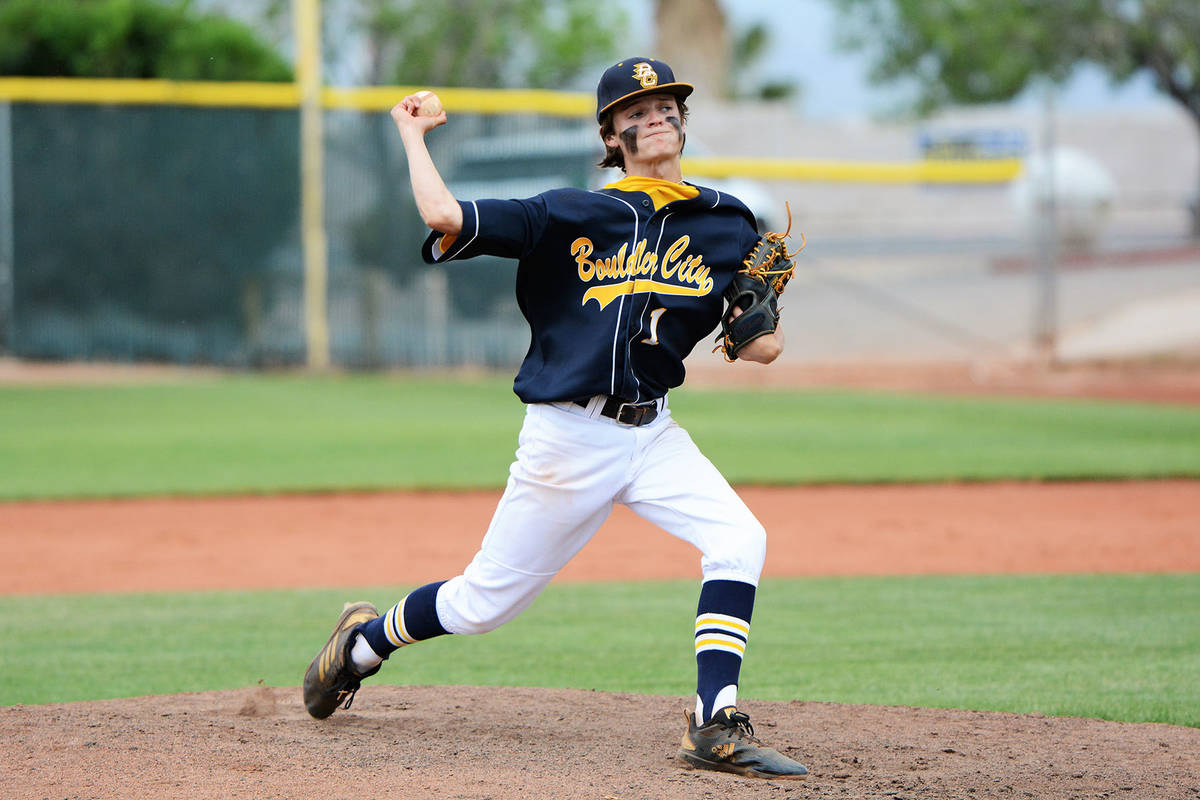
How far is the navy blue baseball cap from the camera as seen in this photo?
11.9 feet

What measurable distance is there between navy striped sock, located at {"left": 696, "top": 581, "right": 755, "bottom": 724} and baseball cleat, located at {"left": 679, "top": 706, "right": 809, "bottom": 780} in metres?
0.03

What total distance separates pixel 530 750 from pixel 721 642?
0.59 metres

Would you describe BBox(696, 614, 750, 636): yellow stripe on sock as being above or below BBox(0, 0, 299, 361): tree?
below

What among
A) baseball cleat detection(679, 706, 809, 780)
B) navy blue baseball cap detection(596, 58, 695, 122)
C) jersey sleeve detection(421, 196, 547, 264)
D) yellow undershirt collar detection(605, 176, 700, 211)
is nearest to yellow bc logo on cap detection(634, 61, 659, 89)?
navy blue baseball cap detection(596, 58, 695, 122)

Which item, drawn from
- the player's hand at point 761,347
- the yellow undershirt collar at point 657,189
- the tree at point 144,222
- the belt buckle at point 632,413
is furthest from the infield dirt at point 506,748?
the tree at point 144,222

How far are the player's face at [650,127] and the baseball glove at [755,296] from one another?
357 mm

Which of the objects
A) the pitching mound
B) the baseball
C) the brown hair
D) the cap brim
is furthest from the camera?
the brown hair

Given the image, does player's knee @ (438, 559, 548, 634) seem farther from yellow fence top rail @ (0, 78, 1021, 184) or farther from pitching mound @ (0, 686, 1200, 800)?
yellow fence top rail @ (0, 78, 1021, 184)

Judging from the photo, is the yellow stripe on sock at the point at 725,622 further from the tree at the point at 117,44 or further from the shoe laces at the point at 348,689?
the tree at the point at 117,44

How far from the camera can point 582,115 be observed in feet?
56.9

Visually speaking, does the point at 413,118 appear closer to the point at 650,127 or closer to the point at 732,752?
the point at 650,127

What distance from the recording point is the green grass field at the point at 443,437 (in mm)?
9953

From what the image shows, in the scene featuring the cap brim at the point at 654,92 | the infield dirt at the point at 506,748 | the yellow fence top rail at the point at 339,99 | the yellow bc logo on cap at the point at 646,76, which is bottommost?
the infield dirt at the point at 506,748

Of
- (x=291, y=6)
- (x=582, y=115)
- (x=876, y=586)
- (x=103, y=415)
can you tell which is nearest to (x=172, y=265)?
(x=103, y=415)
